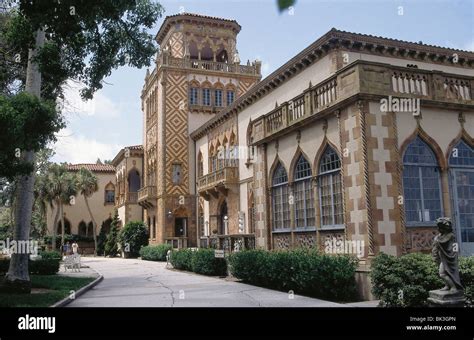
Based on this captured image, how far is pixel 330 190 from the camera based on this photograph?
46.0 ft

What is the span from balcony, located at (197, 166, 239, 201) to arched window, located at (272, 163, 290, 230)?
12.1m

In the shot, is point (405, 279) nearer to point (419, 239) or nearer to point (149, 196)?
point (419, 239)

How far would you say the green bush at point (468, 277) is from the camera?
902 cm

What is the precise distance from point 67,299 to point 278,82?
15801 mm

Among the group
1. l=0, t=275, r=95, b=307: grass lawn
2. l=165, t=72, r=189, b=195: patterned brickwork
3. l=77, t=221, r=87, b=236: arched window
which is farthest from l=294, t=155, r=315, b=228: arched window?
l=77, t=221, r=87, b=236: arched window

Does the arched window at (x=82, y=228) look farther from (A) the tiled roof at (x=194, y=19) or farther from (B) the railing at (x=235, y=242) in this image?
(B) the railing at (x=235, y=242)

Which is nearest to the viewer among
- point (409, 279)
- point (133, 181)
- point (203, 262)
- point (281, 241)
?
point (409, 279)

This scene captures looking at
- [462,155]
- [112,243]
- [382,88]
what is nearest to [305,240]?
[462,155]

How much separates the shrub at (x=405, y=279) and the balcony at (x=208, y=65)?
29.5 m

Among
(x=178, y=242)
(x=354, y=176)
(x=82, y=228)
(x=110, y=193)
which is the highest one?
(x=110, y=193)

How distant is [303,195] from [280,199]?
1.53 m

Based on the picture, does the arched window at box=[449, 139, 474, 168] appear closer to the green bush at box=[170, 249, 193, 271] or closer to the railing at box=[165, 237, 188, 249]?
the green bush at box=[170, 249, 193, 271]

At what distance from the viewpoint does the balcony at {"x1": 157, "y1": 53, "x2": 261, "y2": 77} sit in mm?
37256

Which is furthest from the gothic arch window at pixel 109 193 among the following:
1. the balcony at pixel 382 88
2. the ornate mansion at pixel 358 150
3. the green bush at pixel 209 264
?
the balcony at pixel 382 88
